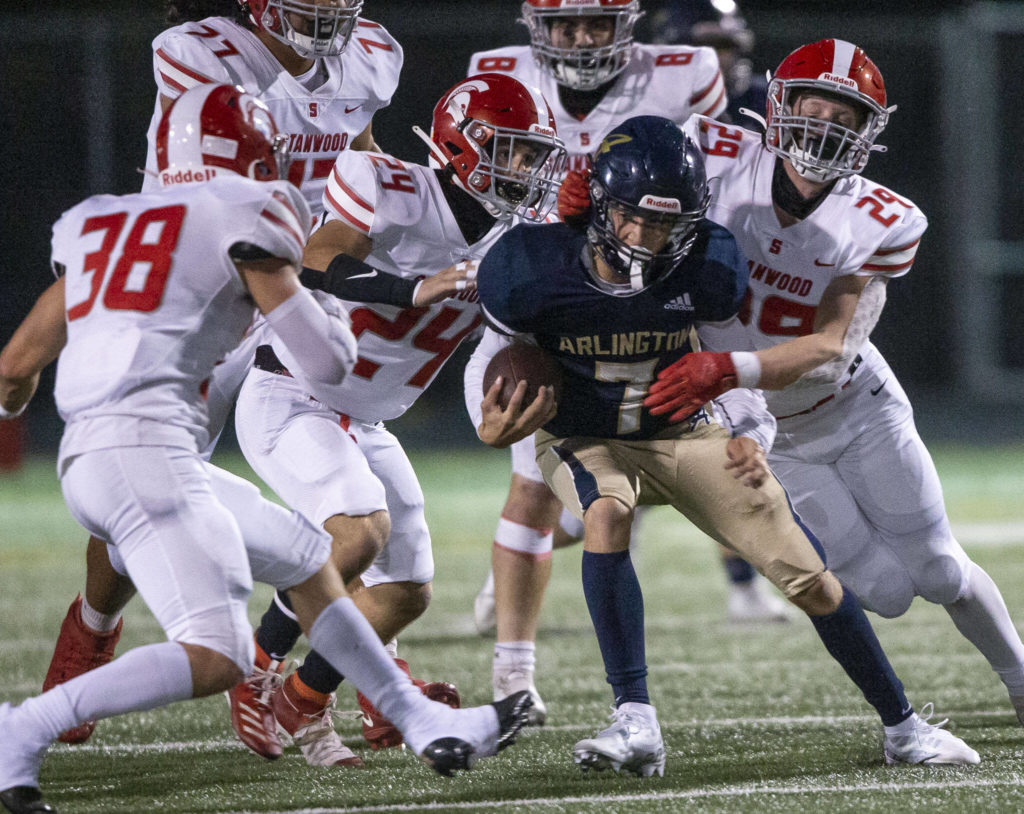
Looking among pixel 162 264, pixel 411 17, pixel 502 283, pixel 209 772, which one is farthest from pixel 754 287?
pixel 411 17

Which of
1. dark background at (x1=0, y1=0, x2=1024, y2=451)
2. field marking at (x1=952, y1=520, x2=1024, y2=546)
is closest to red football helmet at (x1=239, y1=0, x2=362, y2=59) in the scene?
field marking at (x1=952, y1=520, x2=1024, y2=546)

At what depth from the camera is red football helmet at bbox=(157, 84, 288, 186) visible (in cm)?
269

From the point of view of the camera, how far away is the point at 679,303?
116 inches

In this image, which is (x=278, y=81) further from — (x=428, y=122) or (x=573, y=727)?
(x=428, y=122)

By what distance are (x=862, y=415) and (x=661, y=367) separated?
0.62 m

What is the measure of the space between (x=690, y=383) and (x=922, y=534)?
0.77 metres

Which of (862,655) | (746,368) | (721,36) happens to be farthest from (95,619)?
(721,36)

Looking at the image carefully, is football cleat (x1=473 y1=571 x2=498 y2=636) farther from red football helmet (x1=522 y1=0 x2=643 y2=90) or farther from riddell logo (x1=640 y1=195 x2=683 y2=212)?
riddell logo (x1=640 y1=195 x2=683 y2=212)

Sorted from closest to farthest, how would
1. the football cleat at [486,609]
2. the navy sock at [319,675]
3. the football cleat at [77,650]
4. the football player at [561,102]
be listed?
the navy sock at [319,675]
the football cleat at [77,650]
the football player at [561,102]
the football cleat at [486,609]

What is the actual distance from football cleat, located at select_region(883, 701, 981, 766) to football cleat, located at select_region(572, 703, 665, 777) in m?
0.50

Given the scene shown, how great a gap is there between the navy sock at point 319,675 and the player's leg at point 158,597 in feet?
2.49

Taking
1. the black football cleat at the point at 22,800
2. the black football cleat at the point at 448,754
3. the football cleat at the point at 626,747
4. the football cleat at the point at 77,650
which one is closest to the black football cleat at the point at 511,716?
the black football cleat at the point at 448,754

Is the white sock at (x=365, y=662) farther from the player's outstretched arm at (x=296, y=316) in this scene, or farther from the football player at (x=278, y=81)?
the football player at (x=278, y=81)

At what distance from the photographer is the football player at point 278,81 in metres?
3.49
